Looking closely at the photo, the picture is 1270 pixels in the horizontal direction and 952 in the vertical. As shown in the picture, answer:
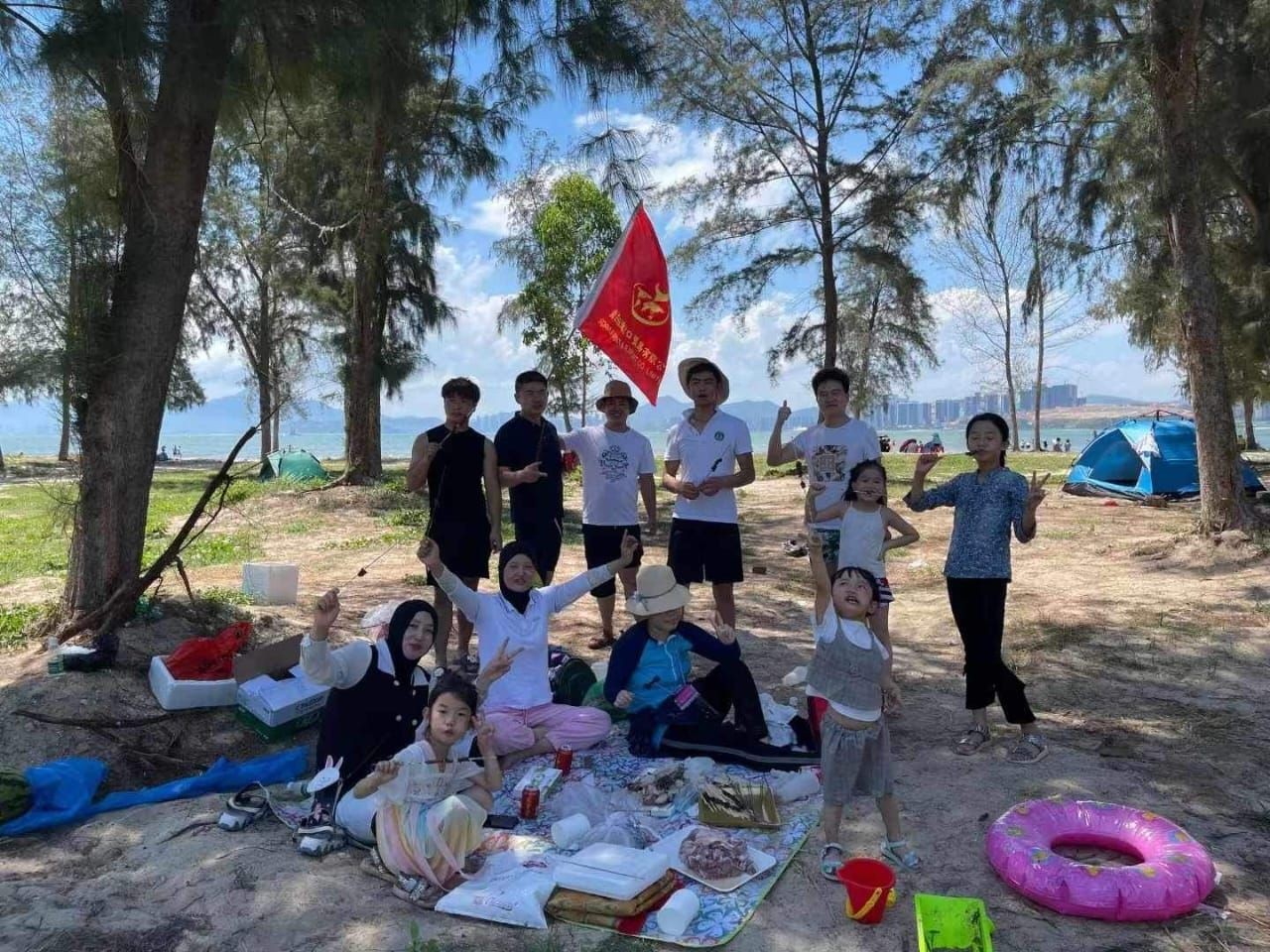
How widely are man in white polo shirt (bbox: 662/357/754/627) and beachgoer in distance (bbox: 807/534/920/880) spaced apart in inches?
68.6

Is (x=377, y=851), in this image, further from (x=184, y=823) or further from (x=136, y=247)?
(x=136, y=247)

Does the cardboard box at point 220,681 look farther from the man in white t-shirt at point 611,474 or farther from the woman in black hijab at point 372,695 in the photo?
the man in white t-shirt at point 611,474

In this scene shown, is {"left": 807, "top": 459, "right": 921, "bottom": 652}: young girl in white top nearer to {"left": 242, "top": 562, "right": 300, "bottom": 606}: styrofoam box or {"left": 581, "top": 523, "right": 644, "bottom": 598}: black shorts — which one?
{"left": 581, "top": 523, "right": 644, "bottom": 598}: black shorts

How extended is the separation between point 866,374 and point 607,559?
72.3ft

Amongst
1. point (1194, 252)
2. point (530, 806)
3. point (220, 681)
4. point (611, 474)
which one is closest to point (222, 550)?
point (220, 681)

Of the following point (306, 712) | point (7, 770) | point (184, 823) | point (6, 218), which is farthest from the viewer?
point (6, 218)

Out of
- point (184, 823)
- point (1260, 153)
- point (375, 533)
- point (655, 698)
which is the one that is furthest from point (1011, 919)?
point (1260, 153)

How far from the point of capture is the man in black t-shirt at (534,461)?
5.29m

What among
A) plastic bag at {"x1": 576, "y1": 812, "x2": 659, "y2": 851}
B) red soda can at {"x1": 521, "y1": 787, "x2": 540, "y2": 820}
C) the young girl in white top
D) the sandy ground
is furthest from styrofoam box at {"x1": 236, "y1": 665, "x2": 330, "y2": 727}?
the young girl in white top

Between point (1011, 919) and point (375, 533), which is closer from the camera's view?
point (1011, 919)

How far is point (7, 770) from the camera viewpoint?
3684mm

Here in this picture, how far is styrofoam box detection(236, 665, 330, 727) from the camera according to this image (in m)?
4.39

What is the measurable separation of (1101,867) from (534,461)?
139 inches

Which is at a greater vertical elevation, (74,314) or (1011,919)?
(74,314)
